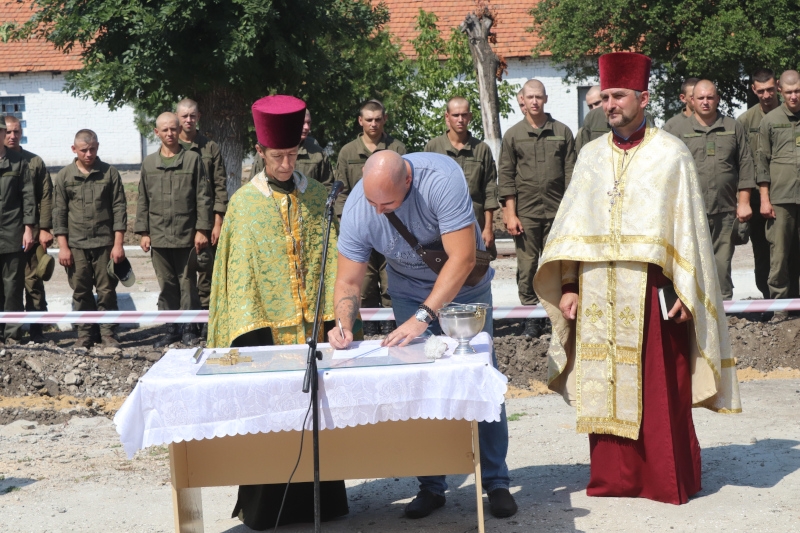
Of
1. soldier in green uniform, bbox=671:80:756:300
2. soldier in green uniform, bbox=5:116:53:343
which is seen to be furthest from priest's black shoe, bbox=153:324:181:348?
soldier in green uniform, bbox=671:80:756:300

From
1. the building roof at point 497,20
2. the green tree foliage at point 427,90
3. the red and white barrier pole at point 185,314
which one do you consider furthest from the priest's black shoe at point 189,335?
the building roof at point 497,20

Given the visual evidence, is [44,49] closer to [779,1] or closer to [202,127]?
[202,127]

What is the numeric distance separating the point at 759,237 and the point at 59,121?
26497mm

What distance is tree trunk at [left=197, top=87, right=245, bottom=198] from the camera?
16.2 metres

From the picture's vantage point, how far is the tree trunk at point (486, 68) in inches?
675

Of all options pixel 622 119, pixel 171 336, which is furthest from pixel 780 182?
pixel 171 336

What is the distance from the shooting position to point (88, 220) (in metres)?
10.6

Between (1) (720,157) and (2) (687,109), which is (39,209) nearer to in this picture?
(2) (687,109)

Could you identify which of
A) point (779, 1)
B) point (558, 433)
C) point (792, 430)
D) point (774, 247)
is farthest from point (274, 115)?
point (779, 1)

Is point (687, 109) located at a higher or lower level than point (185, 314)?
higher

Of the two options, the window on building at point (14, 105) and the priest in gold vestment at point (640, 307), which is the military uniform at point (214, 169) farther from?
the window on building at point (14, 105)

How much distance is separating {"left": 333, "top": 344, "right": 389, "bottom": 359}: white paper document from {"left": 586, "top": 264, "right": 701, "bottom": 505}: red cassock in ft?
5.03

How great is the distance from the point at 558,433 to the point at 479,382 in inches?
110

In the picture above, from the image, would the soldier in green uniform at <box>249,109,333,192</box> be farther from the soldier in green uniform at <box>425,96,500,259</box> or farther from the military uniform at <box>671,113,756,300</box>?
the military uniform at <box>671,113,756,300</box>
